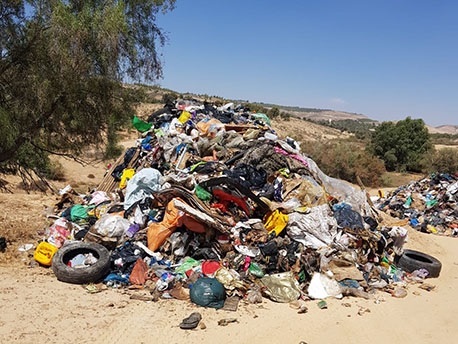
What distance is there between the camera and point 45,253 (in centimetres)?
629

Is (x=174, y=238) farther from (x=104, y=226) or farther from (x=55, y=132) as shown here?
(x=55, y=132)

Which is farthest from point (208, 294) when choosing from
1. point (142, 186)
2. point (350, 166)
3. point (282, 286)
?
point (350, 166)

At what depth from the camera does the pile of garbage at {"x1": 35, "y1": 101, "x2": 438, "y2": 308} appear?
230 inches

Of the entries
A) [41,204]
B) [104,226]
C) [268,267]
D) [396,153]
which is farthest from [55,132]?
[396,153]

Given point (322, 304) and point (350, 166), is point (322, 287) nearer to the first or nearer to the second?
point (322, 304)

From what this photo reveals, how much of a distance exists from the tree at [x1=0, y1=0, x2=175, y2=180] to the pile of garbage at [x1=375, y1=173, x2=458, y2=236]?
10.8 metres

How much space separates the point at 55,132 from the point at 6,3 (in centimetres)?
242

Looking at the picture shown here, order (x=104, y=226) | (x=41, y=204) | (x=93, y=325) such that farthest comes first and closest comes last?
(x=41, y=204)
(x=104, y=226)
(x=93, y=325)

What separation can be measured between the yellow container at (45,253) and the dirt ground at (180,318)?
126 millimetres

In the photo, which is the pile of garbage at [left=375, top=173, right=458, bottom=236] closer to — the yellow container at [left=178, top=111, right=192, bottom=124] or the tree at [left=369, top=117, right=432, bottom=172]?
the yellow container at [left=178, top=111, right=192, bottom=124]

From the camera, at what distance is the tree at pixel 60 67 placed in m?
5.98

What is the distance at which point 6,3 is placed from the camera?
6.02 meters

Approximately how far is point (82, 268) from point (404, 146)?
27.4 metres

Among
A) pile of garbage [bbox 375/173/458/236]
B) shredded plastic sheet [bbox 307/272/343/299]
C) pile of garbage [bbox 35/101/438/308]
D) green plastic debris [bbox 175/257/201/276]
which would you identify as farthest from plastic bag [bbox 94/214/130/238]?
pile of garbage [bbox 375/173/458/236]
